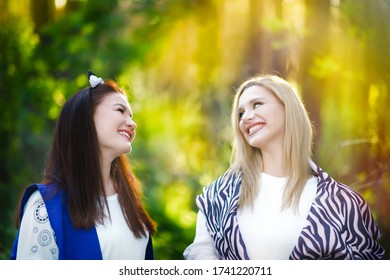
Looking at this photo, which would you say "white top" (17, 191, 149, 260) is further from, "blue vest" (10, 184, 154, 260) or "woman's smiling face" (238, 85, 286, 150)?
"woman's smiling face" (238, 85, 286, 150)

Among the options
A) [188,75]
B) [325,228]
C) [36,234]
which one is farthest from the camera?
[188,75]

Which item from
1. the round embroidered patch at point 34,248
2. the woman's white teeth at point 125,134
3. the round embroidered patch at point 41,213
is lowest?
the round embroidered patch at point 34,248

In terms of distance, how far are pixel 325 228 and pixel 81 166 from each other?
963 millimetres

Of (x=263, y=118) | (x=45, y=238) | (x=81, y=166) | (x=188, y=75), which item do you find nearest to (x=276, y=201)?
(x=263, y=118)

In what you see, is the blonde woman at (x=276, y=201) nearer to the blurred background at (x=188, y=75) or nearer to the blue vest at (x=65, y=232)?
the blue vest at (x=65, y=232)

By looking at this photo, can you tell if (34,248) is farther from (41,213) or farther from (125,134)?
Answer: (125,134)

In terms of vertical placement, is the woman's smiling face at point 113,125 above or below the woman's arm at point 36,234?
above

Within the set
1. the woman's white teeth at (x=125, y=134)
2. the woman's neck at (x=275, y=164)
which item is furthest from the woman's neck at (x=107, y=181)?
the woman's neck at (x=275, y=164)

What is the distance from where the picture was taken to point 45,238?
1988mm

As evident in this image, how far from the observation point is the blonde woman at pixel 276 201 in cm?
212

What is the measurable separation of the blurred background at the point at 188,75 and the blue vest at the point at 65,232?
1.24 meters

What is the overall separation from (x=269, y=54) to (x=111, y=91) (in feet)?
5.29

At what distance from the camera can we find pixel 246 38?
381 centimetres

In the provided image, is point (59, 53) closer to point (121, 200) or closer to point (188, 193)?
point (188, 193)
